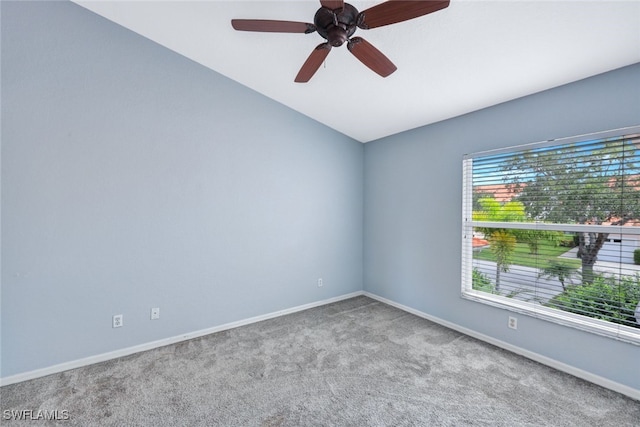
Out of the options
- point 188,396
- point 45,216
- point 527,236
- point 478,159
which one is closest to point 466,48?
point 478,159

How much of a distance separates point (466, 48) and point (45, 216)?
3.62 meters

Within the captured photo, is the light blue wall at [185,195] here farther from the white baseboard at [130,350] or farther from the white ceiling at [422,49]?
the white ceiling at [422,49]

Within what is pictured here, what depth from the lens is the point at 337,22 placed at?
4.87 feet

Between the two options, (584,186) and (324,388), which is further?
(584,186)

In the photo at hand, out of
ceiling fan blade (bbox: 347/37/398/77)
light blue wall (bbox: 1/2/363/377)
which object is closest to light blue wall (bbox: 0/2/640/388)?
light blue wall (bbox: 1/2/363/377)

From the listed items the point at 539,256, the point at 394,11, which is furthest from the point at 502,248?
the point at 394,11

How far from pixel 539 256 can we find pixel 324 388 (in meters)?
2.25

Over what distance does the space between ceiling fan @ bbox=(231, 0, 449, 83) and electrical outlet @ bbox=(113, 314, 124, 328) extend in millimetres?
2651

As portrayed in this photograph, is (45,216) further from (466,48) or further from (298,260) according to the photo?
(466,48)

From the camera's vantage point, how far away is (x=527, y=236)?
2582mm

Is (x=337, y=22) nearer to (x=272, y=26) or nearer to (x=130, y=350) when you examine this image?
(x=272, y=26)

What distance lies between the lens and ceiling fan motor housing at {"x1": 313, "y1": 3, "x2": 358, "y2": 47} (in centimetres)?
145

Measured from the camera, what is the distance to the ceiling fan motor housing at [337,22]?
1.45 meters

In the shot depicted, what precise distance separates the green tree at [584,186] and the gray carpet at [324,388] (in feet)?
3.35
